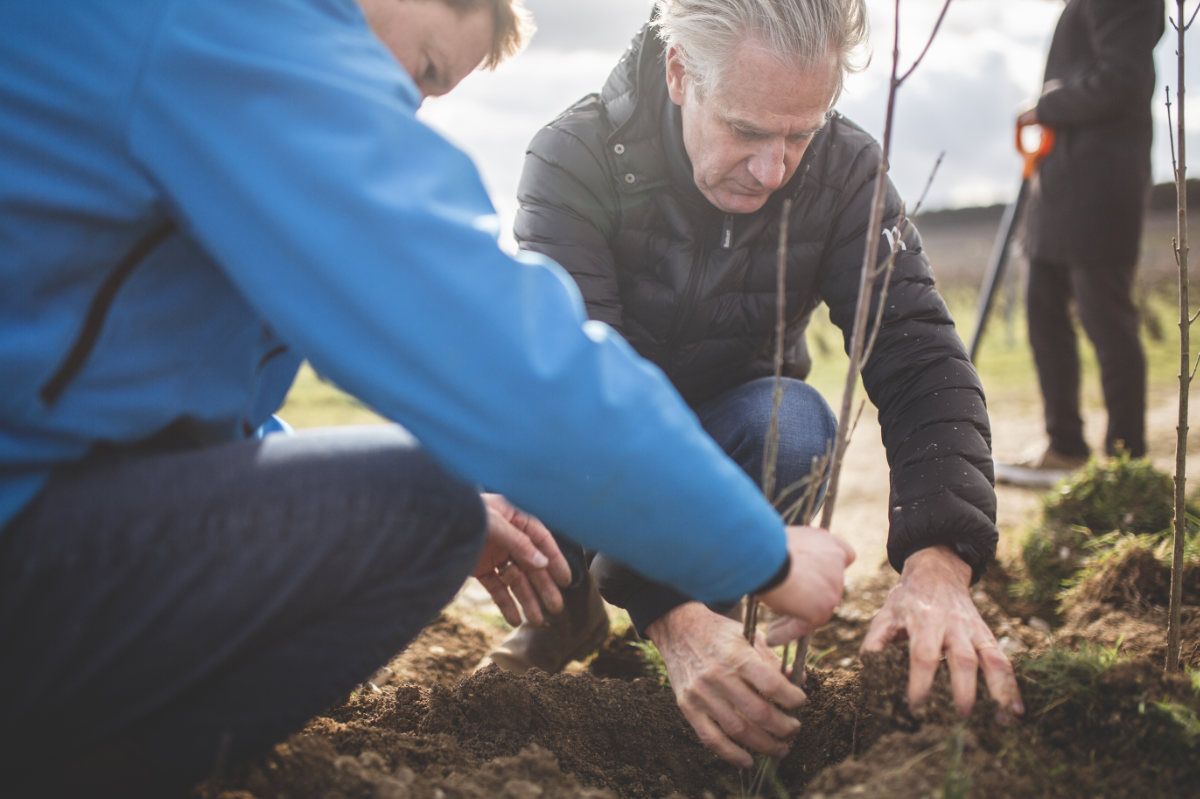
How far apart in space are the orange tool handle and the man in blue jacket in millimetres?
4376

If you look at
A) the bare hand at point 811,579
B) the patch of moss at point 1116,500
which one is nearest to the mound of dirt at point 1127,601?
the patch of moss at point 1116,500

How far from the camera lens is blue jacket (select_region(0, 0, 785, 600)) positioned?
114 centimetres

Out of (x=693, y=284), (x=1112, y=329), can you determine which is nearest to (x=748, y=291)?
(x=693, y=284)

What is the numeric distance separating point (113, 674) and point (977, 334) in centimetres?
573

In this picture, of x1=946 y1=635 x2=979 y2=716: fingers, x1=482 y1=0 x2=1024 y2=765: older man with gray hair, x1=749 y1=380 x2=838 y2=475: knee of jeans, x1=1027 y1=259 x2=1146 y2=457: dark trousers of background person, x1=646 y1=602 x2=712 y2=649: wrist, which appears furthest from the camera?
x1=1027 y1=259 x2=1146 y2=457: dark trousers of background person

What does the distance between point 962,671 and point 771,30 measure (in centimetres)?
151

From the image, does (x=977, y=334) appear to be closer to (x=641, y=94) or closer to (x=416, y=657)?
(x=641, y=94)

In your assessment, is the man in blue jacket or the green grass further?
the green grass

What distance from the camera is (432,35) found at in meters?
1.55

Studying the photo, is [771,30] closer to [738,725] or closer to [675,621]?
[675,621]

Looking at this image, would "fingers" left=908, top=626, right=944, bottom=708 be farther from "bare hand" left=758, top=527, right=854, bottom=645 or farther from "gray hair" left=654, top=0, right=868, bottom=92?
"gray hair" left=654, top=0, right=868, bottom=92

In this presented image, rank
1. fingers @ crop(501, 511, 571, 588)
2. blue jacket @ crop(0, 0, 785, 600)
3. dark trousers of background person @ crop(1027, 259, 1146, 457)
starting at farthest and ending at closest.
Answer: dark trousers of background person @ crop(1027, 259, 1146, 457)
fingers @ crop(501, 511, 571, 588)
blue jacket @ crop(0, 0, 785, 600)

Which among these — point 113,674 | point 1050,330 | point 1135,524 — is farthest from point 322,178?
point 1050,330

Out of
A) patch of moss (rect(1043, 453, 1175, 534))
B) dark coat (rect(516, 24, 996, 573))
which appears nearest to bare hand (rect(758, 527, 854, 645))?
dark coat (rect(516, 24, 996, 573))
